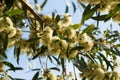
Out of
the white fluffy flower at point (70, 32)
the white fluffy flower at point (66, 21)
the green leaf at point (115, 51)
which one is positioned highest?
the white fluffy flower at point (66, 21)

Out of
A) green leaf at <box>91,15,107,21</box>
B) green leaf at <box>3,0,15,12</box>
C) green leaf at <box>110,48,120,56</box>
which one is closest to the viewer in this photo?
green leaf at <box>3,0,15,12</box>

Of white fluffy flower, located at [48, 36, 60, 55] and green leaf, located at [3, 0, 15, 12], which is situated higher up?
green leaf, located at [3, 0, 15, 12]

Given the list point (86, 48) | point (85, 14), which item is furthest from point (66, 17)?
point (86, 48)

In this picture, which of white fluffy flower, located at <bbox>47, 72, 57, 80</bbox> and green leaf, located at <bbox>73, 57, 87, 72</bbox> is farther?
green leaf, located at <bbox>73, 57, 87, 72</bbox>

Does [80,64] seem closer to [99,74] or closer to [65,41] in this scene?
[99,74]

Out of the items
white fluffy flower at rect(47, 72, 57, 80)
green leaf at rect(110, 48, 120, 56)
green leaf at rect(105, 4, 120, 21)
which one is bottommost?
white fluffy flower at rect(47, 72, 57, 80)

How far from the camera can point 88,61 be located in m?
3.09

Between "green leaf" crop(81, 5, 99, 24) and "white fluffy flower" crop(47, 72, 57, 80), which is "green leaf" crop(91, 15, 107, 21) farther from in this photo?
"white fluffy flower" crop(47, 72, 57, 80)

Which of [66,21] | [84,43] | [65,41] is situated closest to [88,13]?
[66,21]

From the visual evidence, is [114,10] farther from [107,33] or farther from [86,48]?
[107,33]

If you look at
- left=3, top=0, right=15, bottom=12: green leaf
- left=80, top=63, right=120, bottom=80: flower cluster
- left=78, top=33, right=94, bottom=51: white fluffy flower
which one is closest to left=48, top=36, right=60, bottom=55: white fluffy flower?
left=78, top=33, right=94, bottom=51: white fluffy flower

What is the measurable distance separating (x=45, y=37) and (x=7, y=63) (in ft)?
2.60

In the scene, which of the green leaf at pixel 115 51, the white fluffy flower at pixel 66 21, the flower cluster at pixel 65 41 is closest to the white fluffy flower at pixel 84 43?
the flower cluster at pixel 65 41

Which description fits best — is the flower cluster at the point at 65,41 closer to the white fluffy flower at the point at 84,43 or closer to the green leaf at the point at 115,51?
the white fluffy flower at the point at 84,43
